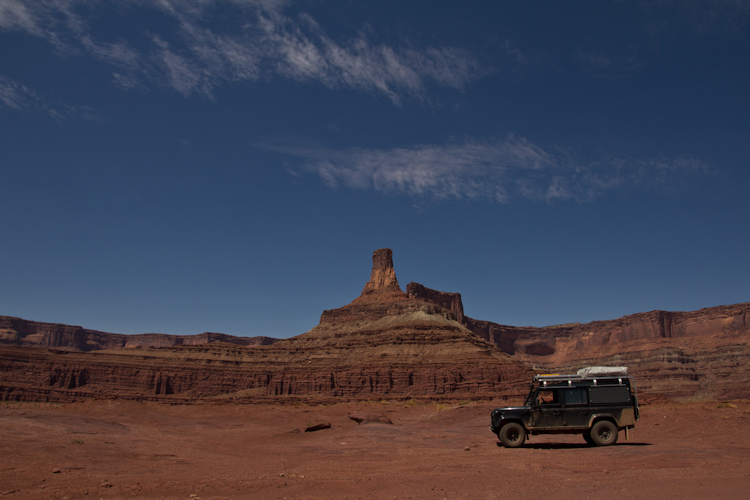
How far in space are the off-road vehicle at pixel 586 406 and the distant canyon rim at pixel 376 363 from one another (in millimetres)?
42659

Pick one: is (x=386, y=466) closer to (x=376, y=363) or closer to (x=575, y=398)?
(x=575, y=398)

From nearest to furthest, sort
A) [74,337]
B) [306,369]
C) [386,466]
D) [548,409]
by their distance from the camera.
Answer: [386,466] → [548,409] → [306,369] → [74,337]

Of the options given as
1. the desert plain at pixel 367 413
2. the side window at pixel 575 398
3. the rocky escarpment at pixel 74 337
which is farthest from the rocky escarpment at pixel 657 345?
the rocky escarpment at pixel 74 337

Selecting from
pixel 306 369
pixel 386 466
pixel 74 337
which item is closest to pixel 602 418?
pixel 386 466

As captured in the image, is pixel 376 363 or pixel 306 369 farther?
pixel 306 369

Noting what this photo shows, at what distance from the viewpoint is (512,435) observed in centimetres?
1717

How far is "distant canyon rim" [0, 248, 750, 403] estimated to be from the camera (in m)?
71.8

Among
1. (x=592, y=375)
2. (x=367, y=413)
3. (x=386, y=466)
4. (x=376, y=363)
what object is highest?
(x=376, y=363)

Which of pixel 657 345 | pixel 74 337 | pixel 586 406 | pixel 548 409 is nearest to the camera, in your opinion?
pixel 586 406

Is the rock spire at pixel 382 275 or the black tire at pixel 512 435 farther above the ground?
the rock spire at pixel 382 275

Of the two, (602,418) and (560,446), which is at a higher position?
(602,418)

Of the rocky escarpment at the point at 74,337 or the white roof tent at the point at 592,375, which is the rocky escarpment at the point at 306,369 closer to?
the white roof tent at the point at 592,375

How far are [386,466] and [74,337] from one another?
170271 millimetres

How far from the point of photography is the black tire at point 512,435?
17000 millimetres
